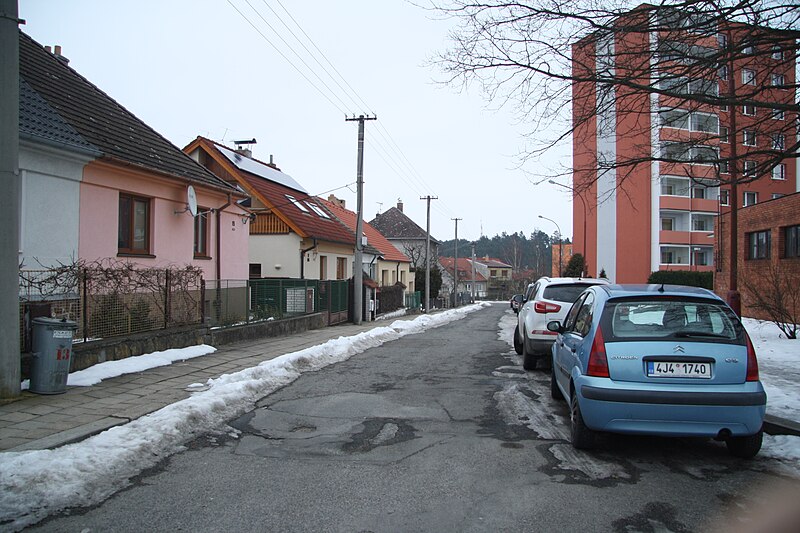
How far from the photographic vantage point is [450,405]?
760 cm

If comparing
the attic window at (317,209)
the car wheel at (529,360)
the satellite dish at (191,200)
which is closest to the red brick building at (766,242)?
the car wheel at (529,360)

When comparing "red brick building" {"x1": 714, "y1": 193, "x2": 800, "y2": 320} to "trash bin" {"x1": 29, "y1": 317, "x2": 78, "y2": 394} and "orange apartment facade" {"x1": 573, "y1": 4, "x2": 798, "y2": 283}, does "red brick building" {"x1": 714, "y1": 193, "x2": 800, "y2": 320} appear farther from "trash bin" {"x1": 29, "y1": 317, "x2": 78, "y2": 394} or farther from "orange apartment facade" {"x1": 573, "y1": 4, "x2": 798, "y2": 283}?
"trash bin" {"x1": 29, "y1": 317, "x2": 78, "y2": 394}

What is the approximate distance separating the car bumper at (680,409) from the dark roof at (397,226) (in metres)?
61.4

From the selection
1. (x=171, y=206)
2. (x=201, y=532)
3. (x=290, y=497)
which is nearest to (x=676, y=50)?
(x=290, y=497)

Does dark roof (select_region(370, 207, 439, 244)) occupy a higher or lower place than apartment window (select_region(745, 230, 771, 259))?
higher

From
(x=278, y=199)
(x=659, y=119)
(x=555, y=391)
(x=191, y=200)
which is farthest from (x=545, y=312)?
(x=278, y=199)

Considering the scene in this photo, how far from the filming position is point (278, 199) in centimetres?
2819

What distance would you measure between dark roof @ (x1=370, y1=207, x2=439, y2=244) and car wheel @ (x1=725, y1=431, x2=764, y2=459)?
61.2 metres

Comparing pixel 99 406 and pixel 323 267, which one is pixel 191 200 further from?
pixel 323 267

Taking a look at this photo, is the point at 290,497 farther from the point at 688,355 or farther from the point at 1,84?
the point at 1,84

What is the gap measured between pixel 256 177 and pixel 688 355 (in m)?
Answer: 25.8

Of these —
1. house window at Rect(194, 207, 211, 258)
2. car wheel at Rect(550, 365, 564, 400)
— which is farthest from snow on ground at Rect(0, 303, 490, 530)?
house window at Rect(194, 207, 211, 258)

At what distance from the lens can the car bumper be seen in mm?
4938

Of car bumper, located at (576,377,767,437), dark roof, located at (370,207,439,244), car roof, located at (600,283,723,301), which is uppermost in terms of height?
dark roof, located at (370,207,439,244)
